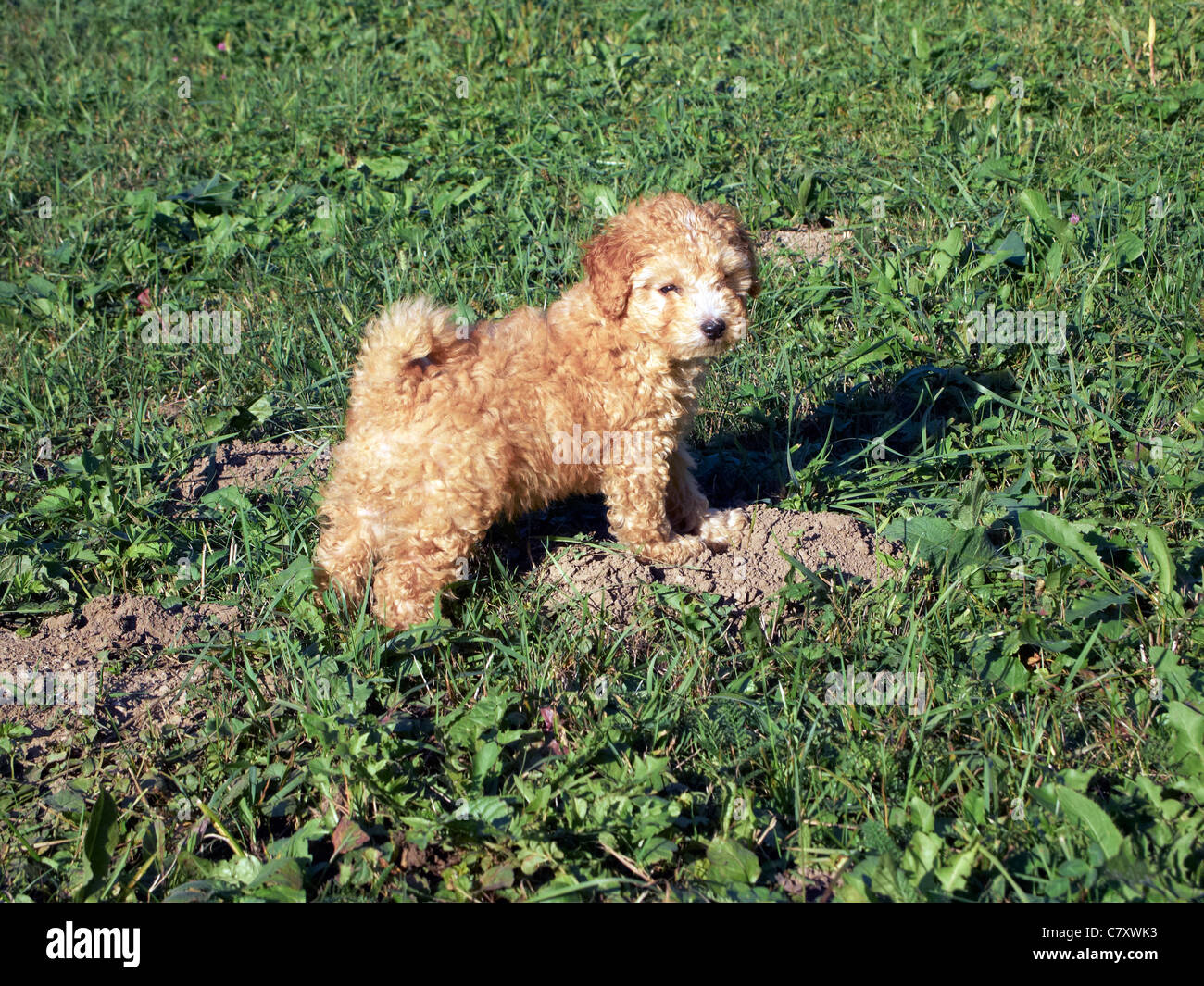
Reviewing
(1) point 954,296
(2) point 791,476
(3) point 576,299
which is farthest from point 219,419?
(1) point 954,296

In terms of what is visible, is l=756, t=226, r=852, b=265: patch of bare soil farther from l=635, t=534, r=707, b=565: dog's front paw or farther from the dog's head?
l=635, t=534, r=707, b=565: dog's front paw

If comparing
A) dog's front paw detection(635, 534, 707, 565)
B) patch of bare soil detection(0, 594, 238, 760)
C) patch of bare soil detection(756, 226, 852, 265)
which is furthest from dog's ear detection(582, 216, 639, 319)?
patch of bare soil detection(756, 226, 852, 265)

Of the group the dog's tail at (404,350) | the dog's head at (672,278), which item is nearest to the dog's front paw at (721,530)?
the dog's head at (672,278)

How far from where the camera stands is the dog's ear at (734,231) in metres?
3.56

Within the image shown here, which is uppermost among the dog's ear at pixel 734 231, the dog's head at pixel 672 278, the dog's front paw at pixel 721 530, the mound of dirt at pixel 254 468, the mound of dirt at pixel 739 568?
the dog's ear at pixel 734 231

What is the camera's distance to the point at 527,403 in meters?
3.40

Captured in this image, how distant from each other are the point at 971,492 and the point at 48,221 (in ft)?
18.7

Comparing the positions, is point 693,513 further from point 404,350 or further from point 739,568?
point 404,350

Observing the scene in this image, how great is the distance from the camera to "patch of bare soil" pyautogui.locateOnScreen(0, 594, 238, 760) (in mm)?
3203

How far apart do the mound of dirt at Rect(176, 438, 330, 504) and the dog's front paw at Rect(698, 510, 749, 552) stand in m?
1.67

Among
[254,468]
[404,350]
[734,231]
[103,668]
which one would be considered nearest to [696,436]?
[734,231]

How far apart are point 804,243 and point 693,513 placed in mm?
2344

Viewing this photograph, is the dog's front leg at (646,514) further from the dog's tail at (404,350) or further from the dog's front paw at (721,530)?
the dog's tail at (404,350)

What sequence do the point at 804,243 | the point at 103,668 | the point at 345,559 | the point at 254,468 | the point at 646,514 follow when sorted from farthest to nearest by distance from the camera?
1. the point at 804,243
2. the point at 254,468
3. the point at 646,514
4. the point at 345,559
5. the point at 103,668
